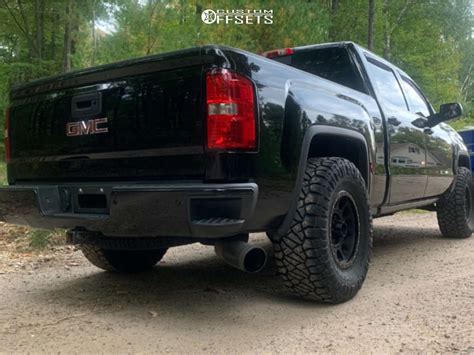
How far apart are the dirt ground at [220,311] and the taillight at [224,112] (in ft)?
3.55

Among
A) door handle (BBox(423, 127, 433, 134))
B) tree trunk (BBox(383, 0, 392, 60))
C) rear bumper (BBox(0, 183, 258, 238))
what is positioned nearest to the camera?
rear bumper (BBox(0, 183, 258, 238))

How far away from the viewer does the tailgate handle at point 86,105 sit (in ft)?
9.66

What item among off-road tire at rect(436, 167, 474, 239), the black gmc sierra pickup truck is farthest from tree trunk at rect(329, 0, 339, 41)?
the black gmc sierra pickup truck

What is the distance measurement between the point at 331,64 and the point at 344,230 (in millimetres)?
1745

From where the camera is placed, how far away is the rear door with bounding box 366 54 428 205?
429 centimetres

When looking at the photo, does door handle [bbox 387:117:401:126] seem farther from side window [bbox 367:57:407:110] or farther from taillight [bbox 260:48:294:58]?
taillight [bbox 260:48:294:58]

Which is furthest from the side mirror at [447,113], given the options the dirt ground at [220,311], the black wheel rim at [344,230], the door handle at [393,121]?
the black wheel rim at [344,230]

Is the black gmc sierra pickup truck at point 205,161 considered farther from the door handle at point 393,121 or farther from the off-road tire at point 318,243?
the door handle at point 393,121

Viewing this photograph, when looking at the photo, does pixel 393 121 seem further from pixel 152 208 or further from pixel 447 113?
pixel 152 208

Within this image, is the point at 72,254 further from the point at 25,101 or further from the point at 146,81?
the point at 146,81

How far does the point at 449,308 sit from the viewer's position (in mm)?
3117

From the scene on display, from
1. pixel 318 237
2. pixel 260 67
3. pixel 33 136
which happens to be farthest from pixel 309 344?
pixel 33 136

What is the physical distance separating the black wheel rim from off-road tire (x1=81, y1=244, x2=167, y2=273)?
1.71 m

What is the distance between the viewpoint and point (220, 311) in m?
3.12
